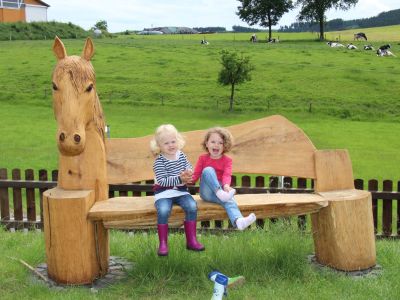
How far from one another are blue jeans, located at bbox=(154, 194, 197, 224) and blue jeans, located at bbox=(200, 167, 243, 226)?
162 millimetres

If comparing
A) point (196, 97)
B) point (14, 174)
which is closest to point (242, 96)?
point (196, 97)

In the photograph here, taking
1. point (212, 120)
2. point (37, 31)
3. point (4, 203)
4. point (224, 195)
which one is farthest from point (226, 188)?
point (37, 31)

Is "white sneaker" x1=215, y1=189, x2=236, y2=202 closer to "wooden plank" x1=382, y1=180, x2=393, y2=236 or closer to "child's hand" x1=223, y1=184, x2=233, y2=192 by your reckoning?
"child's hand" x1=223, y1=184, x2=233, y2=192

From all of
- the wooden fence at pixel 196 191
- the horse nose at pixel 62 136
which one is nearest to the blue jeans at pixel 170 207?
the horse nose at pixel 62 136

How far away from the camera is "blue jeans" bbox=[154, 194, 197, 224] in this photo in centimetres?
435

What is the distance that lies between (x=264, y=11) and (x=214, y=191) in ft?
175

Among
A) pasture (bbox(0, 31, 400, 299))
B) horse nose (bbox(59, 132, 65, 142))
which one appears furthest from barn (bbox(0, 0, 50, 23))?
horse nose (bbox(59, 132, 65, 142))

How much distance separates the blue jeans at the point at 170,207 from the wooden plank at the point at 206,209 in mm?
64

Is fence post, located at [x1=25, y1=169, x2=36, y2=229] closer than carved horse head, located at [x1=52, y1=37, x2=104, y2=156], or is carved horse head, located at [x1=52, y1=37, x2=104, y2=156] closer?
carved horse head, located at [x1=52, y1=37, x2=104, y2=156]

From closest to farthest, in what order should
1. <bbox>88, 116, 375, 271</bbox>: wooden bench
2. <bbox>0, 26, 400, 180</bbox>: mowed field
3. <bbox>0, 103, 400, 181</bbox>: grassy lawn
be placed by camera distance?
<bbox>88, 116, 375, 271</bbox>: wooden bench
<bbox>0, 103, 400, 181</bbox>: grassy lawn
<bbox>0, 26, 400, 180</bbox>: mowed field

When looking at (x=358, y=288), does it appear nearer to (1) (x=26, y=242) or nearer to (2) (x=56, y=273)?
(2) (x=56, y=273)

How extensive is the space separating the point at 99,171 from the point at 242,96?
15.0 m

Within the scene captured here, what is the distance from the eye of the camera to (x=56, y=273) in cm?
456

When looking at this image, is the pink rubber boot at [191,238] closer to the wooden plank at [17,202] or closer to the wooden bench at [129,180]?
the wooden bench at [129,180]
